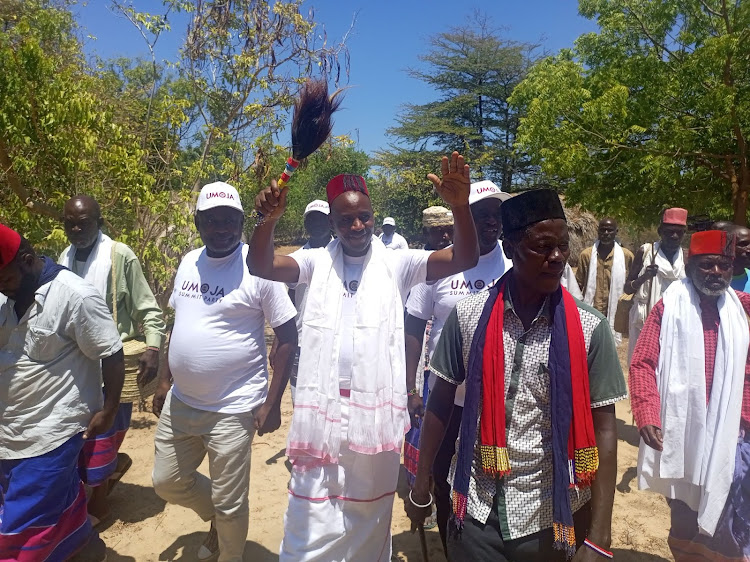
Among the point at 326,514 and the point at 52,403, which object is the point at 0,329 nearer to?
the point at 52,403

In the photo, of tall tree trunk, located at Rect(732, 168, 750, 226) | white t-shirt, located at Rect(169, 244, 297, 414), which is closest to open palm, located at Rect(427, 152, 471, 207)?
white t-shirt, located at Rect(169, 244, 297, 414)

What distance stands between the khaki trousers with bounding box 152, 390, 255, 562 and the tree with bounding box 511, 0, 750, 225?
8689 millimetres

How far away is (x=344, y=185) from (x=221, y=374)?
4.06 feet

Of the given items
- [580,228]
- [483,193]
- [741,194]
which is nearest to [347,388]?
[483,193]

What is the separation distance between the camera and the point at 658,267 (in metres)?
5.45

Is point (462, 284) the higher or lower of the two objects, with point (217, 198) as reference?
lower

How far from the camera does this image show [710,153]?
9.48 meters

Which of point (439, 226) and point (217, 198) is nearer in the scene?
point (217, 198)

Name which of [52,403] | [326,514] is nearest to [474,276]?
[326,514]

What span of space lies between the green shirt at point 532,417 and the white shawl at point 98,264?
9.74 ft

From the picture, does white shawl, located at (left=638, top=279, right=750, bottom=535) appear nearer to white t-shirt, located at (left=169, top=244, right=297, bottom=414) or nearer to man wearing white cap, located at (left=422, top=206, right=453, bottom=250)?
white t-shirt, located at (left=169, top=244, right=297, bottom=414)

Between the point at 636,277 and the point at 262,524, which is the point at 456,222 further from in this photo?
the point at 636,277

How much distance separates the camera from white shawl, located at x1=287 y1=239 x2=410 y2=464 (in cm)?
244

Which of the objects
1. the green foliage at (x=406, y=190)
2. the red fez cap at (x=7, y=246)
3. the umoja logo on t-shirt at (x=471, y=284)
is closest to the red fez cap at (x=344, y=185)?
the umoja logo on t-shirt at (x=471, y=284)
